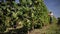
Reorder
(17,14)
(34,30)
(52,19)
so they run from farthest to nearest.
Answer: (52,19), (34,30), (17,14)

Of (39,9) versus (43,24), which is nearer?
(39,9)

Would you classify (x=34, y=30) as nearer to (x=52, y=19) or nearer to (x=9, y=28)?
(x=9, y=28)

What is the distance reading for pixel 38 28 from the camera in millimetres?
54281

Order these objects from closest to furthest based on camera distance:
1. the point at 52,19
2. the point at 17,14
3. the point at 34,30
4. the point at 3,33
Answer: the point at 17,14 → the point at 3,33 → the point at 34,30 → the point at 52,19

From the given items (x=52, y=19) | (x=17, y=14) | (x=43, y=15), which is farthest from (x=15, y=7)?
(x=52, y=19)

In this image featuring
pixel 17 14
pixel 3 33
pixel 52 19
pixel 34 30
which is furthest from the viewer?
pixel 52 19

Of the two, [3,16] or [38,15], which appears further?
[38,15]

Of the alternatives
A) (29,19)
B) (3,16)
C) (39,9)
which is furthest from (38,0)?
(3,16)

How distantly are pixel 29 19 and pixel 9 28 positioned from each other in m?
6.57

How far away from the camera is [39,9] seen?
51.7 m

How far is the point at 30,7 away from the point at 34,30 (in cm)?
805

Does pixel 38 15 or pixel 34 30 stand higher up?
pixel 38 15

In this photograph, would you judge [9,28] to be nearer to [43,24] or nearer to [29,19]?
[29,19]

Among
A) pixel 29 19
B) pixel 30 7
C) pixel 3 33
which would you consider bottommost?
pixel 3 33
